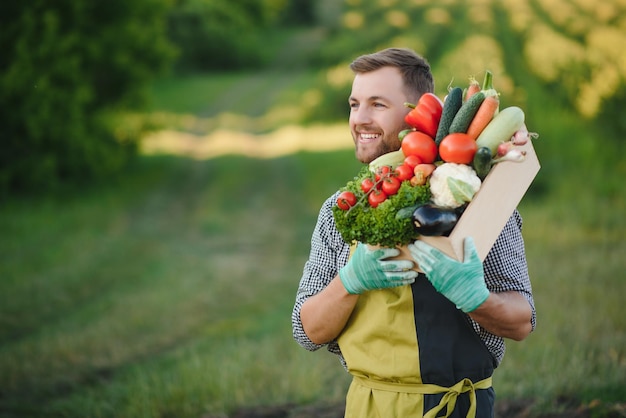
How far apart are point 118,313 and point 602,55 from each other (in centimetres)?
1145

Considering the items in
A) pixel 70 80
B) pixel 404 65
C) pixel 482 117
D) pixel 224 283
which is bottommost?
pixel 224 283

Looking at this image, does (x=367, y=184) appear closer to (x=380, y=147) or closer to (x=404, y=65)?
(x=380, y=147)

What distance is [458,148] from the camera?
7.04 ft

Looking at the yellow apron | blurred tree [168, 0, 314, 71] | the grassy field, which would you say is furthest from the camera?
blurred tree [168, 0, 314, 71]

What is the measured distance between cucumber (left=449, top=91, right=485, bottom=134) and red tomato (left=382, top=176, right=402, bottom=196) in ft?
0.82

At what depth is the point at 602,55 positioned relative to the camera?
14.2 meters

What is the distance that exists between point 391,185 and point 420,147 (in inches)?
6.1

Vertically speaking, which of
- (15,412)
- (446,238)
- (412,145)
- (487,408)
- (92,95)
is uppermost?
(92,95)

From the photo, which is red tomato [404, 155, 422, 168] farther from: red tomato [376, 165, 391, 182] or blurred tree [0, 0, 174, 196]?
blurred tree [0, 0, 174, 196]

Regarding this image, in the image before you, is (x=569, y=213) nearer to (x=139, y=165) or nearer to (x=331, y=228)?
(x=331, y=228)

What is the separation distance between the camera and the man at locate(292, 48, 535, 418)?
86.5 inches

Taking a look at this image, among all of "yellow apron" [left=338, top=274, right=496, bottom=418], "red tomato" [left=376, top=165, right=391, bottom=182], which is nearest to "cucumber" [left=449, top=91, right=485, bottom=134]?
"red tomato" [left=376, top=165, right=391, bottom=182]

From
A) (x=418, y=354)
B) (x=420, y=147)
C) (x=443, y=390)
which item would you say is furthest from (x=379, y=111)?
(x=443, y=390)

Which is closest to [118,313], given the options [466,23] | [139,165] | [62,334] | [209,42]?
[62,334]
